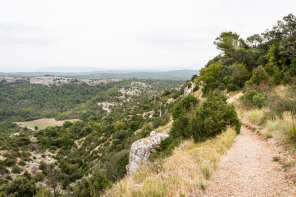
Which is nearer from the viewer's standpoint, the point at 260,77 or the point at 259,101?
the point at 259,101

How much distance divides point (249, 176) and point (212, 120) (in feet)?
13.1

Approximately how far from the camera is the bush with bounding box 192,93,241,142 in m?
8.22

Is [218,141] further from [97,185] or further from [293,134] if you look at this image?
[97,185]

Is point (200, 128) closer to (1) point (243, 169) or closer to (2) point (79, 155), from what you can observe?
(1) point (243, 169)

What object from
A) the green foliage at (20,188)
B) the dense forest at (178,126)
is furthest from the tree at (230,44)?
the green foliage at (20,188)

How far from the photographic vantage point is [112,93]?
122438mm

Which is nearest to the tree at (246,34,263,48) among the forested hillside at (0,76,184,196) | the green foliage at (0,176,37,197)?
the forested hillside at (0,76,184,196)

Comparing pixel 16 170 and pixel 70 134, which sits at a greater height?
pixel 16 170

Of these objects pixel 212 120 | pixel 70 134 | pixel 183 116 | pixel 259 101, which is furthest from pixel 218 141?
pixel 70 134

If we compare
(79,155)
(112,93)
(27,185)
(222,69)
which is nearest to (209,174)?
(27,185)

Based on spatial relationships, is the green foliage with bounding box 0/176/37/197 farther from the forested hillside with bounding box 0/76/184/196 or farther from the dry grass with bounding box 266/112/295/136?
the dry grass with bounding box 266/112/295/136

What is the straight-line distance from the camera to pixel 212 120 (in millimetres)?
8148

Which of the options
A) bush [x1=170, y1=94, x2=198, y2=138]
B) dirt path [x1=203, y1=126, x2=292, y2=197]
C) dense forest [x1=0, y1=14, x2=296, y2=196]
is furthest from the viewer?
bush [x1=170, y1=94, x2=198, y2=138]

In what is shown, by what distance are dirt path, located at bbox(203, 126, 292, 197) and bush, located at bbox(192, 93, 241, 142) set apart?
6.13 feet
